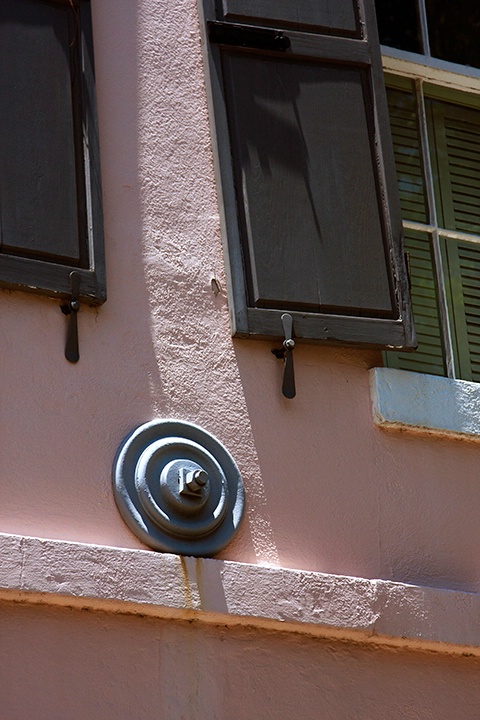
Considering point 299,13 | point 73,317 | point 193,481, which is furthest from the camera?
point 299,13

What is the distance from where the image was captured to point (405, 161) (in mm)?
5504

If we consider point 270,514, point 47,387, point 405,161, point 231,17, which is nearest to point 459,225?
point 405,161

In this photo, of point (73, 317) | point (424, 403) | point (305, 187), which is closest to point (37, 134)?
point (73, 317)

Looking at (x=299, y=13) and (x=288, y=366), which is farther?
(x=299, y=13)

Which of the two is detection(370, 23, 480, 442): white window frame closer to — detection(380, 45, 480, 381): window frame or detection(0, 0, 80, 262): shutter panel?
detection(380, 45, 480, 381): window frame

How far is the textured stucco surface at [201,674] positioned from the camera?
396cm

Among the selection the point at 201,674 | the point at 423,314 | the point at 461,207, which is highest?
the point at 461,207

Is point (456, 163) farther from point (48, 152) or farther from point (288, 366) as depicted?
point (48, 152)

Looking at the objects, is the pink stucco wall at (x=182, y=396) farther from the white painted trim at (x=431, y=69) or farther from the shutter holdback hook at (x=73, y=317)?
the white painted trim at (x=431, y=69)

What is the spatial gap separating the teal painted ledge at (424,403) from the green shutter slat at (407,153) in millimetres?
812

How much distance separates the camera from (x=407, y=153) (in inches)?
218

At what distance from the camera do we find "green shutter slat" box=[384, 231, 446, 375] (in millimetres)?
5133

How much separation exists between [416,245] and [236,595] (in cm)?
171

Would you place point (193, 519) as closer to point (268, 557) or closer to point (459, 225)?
point (268, 557)
